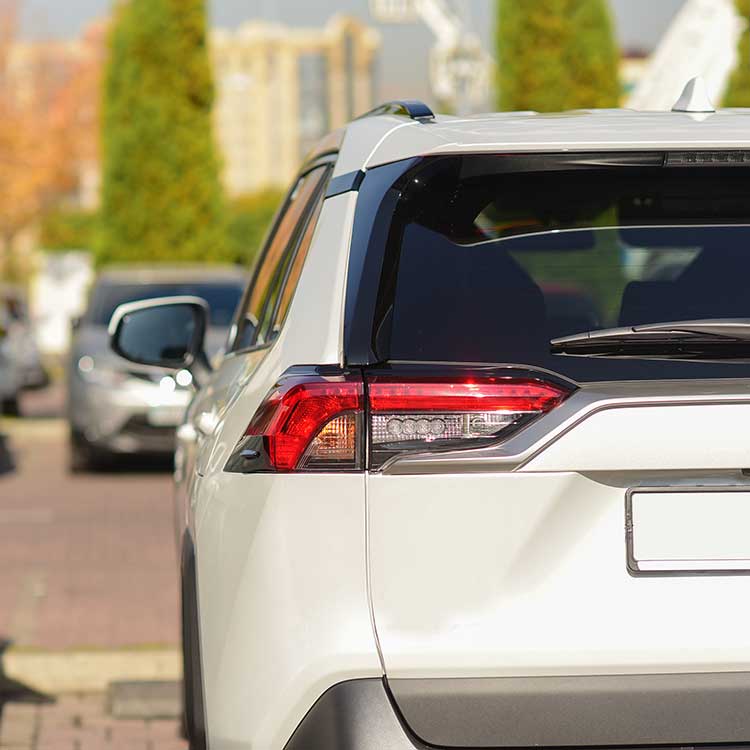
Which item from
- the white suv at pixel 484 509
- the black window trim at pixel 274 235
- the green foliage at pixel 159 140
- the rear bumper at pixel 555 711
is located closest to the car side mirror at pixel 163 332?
the black window trim at pixel 274 235

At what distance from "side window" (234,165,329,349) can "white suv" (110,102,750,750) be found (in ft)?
2.67

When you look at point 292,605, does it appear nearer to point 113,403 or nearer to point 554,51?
point 113,403

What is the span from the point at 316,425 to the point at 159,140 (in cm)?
2518

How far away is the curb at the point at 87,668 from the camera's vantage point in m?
5.71

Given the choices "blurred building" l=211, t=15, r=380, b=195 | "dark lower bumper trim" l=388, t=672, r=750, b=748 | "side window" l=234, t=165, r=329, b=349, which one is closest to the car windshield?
"side window" l=234, t=165, r=329, b=349

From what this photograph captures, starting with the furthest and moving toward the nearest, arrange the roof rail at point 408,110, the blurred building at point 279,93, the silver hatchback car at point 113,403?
1. the blurred building at point 279,93
2. the silver hatchback car at point 113,403
3. the roof rail at point 408,110

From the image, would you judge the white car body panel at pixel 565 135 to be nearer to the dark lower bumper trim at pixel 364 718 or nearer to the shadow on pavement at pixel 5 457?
the dark lower bumper trim at pixel 364 718

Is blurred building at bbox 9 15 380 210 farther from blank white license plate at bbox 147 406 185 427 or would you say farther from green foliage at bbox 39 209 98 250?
blank white license plate at bbox 147 406 185 427

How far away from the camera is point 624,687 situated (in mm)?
2676

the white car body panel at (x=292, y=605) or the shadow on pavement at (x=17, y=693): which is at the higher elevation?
the white car body panel at (x=292, y=605)

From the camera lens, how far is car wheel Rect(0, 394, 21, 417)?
19625mm

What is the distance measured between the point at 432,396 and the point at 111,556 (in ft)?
21.3

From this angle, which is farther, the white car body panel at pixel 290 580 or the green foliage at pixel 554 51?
the green foliage at pixel 554 51

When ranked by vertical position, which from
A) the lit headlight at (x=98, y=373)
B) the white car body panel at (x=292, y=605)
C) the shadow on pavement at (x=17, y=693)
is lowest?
the lit headlight at (x=98, y=373)
